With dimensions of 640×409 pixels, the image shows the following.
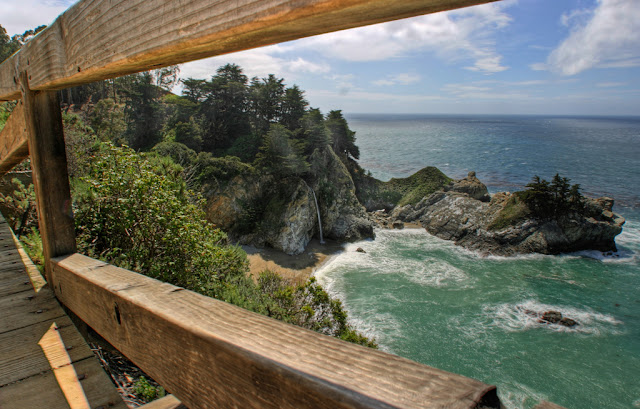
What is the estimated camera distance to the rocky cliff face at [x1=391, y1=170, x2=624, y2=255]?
87.2 ft

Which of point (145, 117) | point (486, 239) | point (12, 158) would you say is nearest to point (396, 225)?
point (486, 239)

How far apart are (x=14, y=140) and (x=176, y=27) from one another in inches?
92.5

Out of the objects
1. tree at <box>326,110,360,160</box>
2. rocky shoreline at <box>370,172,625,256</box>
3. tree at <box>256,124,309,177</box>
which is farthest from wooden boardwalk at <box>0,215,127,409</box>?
tree at <box>326,110,360,160</box>

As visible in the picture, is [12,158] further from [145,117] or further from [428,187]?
[428,187]

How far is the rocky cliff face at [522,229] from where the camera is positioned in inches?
1047

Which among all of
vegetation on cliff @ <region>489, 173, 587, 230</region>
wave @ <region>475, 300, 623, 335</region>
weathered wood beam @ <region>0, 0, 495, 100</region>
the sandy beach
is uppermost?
weathered wood beam @ <region>0, 0, 495, 100</region>

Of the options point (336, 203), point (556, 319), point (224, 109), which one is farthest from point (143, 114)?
point (556, 319)

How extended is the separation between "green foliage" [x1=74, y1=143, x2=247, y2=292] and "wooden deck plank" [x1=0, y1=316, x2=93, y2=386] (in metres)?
2.94

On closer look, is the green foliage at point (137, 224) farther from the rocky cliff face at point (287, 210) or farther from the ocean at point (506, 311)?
the rocky cliff face at point (287, 210)

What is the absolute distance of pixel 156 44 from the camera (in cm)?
88

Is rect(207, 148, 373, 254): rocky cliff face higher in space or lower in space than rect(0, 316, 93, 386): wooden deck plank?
lower

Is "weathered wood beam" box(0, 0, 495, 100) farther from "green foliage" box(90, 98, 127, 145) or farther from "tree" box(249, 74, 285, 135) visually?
"tree" box(249, 74, 285, 135)

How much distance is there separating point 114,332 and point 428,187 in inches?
1589

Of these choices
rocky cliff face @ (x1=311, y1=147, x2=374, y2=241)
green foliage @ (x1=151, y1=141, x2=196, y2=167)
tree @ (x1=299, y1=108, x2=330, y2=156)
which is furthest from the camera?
tree @ (x1=299, y1=108, x2=330, y2=156)
